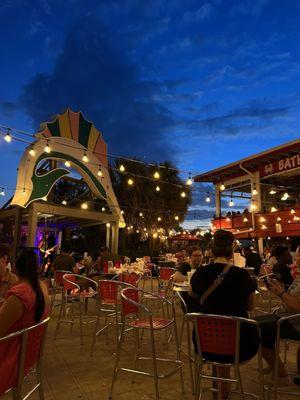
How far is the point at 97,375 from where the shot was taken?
3.81 meters

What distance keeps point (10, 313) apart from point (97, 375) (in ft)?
6.37

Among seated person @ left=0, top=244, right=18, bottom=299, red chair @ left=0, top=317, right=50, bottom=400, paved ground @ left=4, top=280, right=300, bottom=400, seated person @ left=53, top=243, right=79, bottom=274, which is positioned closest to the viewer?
red chair @ left=0, top=317, right=50, bottom=400

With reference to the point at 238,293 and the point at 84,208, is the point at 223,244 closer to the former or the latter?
the point at 238,293

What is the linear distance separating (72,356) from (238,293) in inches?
110

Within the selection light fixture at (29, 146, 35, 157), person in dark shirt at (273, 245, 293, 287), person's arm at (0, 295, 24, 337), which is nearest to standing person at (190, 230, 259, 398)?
person's arm at (0, 295, 24, 337)

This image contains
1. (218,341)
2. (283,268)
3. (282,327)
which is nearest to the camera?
(218,341)

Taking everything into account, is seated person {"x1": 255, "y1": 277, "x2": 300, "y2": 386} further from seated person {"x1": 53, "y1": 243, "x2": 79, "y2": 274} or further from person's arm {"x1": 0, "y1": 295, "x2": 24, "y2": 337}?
seated person {"x1": 53, "y1": 243, "x2": 79, "y2": 274}

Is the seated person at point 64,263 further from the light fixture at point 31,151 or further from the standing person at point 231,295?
the standing person at point 231,295

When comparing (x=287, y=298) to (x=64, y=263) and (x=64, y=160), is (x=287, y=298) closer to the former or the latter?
(x=64, y=263)

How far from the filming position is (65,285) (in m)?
5.73

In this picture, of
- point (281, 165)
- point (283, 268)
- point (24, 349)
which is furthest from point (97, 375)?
point (281, 165)

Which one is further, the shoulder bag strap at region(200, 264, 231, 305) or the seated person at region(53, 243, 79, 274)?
the seated person at region(53, 243, 79, 274)

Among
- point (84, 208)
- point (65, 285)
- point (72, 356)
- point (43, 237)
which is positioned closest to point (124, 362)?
point (72, 356)

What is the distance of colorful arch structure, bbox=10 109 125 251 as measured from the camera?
11.2 metres
